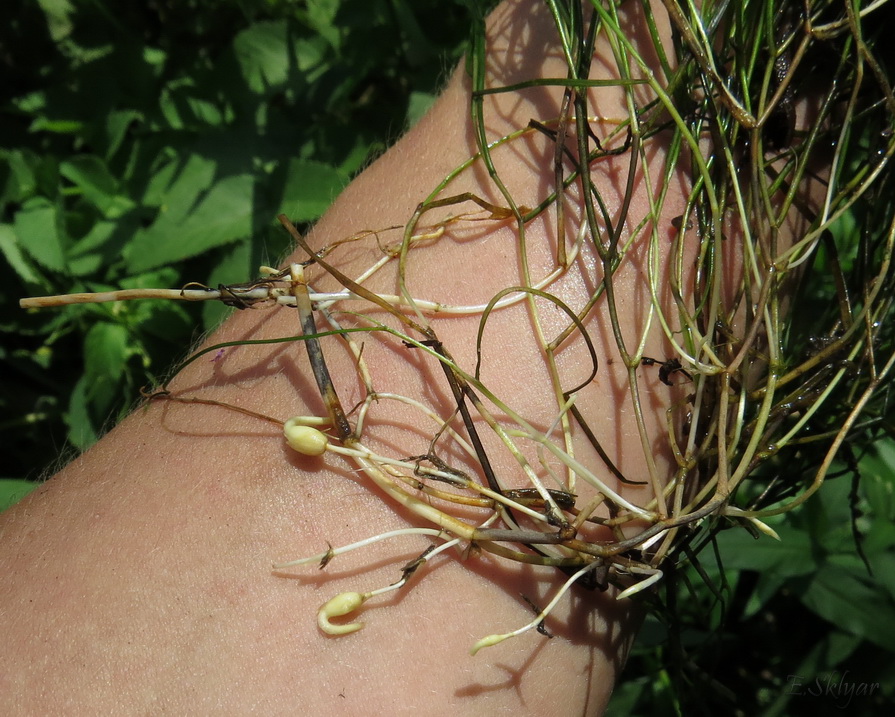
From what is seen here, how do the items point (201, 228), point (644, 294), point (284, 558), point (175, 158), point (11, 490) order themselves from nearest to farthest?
point (284, 558) → point (644, 294) → point (11, 490) → point (201, 228) → point (175, 158)

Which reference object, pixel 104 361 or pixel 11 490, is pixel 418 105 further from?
pixel 11 490

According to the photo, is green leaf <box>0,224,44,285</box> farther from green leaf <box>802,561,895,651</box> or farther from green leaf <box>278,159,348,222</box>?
green leaf <box>802,561,895,651</box>

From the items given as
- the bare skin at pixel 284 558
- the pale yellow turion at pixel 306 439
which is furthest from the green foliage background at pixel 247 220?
the pale yellow turion at pixel 306 439

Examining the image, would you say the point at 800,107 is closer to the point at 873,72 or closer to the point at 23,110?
the point at 873,72

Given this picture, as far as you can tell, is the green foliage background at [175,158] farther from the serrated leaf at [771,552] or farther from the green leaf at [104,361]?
the serrated leaf at [771,552]

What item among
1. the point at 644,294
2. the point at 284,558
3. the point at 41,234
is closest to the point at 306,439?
the point at 284,558

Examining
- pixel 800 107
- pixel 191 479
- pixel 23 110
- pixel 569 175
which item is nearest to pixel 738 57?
pixel 800 107
